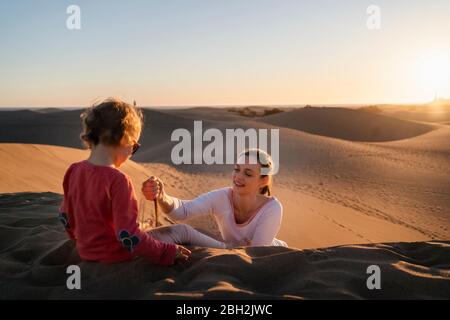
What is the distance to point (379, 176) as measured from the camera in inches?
522

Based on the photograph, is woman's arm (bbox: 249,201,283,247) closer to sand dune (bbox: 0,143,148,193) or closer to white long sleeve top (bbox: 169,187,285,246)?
white long sleeve top (bbox: 169,187,285,246)

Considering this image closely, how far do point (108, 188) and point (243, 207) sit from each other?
1704 mm

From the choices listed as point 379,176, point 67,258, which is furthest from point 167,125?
point 67,258

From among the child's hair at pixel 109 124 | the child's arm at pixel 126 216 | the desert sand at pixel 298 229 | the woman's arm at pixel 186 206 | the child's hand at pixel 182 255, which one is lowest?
the desert sand at pixel 298 229

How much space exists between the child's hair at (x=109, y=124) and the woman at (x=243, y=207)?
1102 mm

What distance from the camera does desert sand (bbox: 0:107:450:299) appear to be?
295cm

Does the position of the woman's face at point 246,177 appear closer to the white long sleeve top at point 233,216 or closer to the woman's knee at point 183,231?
the white long sleeve top at point 233,216

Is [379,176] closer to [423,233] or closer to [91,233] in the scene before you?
[423,233]

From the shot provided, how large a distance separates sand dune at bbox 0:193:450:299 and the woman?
415 millimetres

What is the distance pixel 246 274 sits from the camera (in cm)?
312

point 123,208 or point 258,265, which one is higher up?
point 123,208

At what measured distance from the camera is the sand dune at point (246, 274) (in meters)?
2.83

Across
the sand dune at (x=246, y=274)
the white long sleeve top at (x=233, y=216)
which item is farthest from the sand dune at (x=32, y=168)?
the white long sleeve top at (x=233, y=216)
